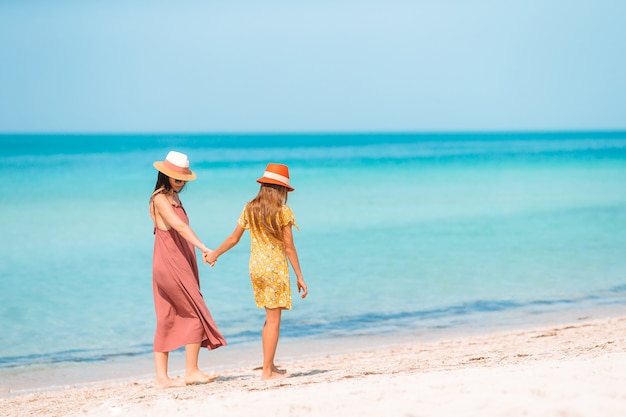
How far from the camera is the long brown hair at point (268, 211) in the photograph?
5457 millimetres

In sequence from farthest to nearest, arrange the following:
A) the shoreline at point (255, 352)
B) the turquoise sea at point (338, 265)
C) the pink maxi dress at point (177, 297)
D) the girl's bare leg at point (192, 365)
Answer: the turquoise sea at point (338, 265) < the shoreline at point (255, 352) < the girl's bare leg at point (192, 365) < the pink maxi dress at point (177, 297)

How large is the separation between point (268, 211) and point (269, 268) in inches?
16.3

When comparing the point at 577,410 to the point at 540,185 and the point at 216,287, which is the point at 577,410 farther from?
the point at 540,185

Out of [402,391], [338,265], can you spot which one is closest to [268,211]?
[402,391]

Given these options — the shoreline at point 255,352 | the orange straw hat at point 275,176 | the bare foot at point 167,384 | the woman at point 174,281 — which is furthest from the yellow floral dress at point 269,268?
the shoreline at point 255,352

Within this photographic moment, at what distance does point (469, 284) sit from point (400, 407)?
8.28 metres

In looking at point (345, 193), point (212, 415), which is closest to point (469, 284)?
point (212, 415)

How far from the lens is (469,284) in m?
12.3

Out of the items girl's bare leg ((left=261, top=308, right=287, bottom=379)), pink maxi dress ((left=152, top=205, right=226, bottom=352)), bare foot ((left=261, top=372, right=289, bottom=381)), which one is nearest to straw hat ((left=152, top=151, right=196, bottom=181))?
pink maxi dress ((left=152, top=205, right=226, bottom=352))

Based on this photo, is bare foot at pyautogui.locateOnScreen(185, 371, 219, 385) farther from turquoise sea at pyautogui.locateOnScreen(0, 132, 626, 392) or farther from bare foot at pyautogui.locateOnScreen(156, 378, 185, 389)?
turquoise sea at pyautogui.locateOnScreen(0, 132, 626, 392)

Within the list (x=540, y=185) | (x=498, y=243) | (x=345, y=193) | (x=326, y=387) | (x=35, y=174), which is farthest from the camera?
(x=35, y=174)

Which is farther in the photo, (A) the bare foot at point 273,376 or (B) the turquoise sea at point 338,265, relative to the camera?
(B) the turquoise sea at point 338,265

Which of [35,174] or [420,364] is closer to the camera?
[420,364]

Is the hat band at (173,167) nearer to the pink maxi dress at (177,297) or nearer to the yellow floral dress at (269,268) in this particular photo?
the pink maxi dress at (177,297)
